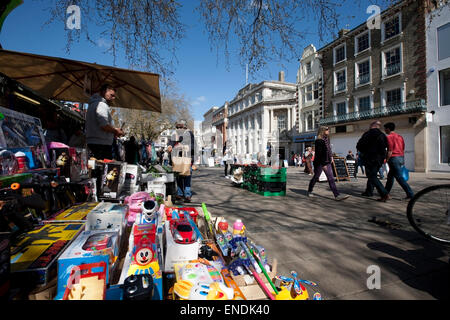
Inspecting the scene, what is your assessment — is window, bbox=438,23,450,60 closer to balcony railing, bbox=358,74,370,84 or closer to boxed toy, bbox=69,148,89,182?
balcony railing, bbox=358,74,370,84

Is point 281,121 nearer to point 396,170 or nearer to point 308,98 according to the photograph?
point 308,98

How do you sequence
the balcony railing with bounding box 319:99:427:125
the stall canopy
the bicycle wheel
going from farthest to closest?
the balcony railing with bounding box 319:99:427:125 < the stall canopy < the bicycle wheel

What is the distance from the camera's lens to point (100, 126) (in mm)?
3404

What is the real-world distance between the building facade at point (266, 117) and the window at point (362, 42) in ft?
42.5

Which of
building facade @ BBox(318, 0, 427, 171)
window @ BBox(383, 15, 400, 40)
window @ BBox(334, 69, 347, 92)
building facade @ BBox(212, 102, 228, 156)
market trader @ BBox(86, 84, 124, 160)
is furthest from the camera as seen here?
building facade @ BBox(212, 102, 228, 156)

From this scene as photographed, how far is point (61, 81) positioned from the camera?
473 cm

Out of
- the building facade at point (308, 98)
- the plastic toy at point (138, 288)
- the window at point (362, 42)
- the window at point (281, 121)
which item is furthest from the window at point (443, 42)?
the window at point (281, 121)

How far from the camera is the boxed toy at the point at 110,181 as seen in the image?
10.0 ft

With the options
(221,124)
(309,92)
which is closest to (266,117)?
(309,92)

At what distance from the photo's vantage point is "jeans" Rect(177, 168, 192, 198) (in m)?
4.88

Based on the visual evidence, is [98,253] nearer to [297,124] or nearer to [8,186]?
[8,186]

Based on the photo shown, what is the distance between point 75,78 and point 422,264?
634 cm

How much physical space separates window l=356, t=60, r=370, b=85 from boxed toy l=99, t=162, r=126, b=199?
2458cm

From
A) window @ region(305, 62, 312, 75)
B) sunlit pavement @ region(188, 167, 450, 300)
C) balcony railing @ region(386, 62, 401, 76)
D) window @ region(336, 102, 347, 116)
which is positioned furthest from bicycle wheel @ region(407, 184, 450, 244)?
window @ region(305, 62, 312, 75)
